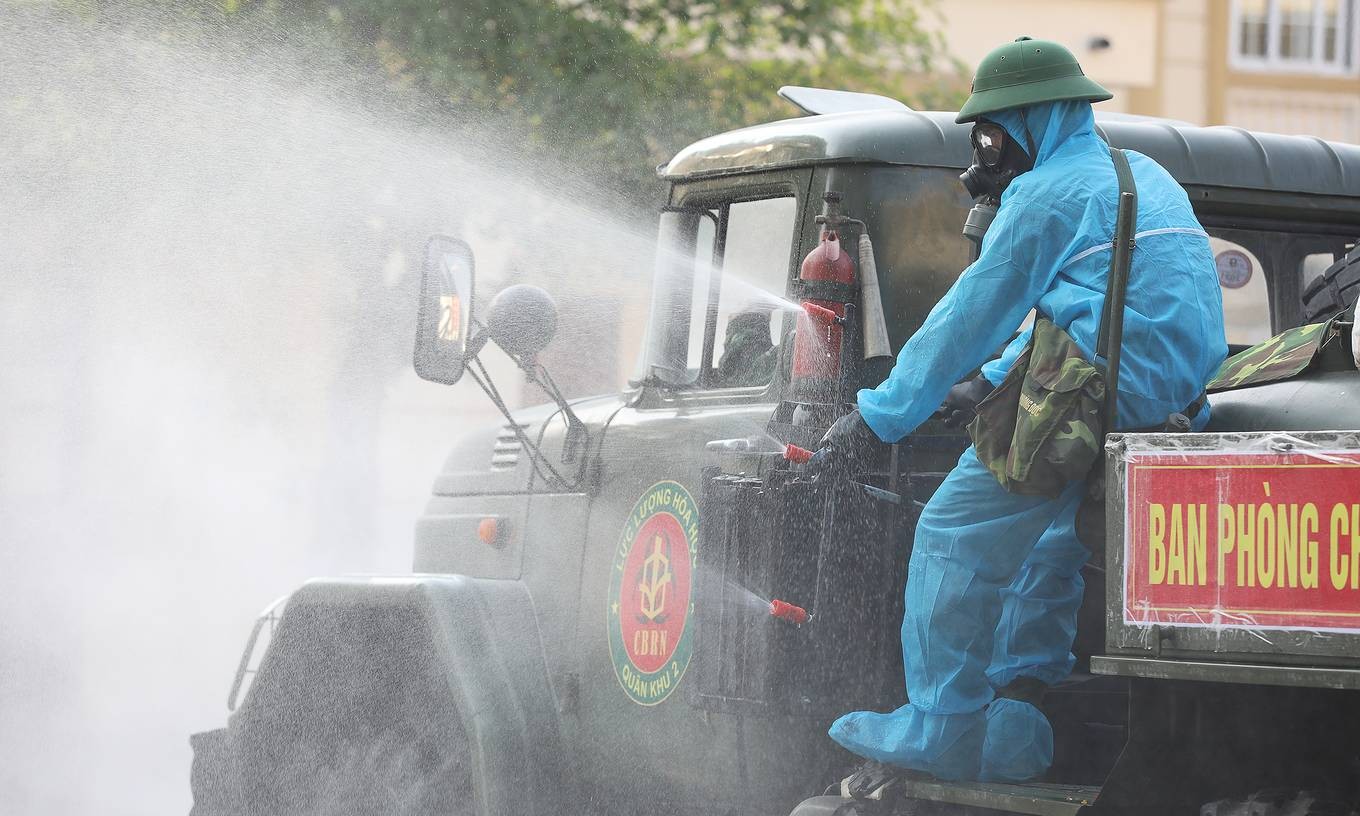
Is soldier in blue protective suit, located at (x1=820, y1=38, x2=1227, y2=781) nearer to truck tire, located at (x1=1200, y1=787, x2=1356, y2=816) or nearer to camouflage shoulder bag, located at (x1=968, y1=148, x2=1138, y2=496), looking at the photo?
camouflage shoulder bag, located at (x1=968, y1=148, x2=1138, y2=496)

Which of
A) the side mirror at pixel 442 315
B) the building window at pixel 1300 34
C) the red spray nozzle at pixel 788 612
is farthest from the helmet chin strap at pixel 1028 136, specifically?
the building window at pixel 1300 34

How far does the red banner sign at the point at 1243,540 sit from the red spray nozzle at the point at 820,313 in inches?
44.7

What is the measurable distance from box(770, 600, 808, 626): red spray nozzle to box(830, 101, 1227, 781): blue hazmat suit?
0.27 metres

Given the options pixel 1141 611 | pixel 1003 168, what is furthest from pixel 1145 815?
pixel 1003 168

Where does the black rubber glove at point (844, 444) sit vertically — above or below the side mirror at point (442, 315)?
below

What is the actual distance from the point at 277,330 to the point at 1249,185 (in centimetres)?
996

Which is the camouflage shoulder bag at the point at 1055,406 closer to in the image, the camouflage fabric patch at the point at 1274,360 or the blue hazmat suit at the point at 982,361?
the blue hazmat suit at the point at 982,361

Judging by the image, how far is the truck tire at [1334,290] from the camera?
187 inches

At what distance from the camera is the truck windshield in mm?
4672

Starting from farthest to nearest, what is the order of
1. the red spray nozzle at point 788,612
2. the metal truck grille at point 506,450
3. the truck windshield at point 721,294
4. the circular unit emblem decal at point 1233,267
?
the metal truck grille at point 506,450, the circular unit emblem decal at point 1233,267, the truck windshield at point 721,294, the red spray nozzle at point 788,612

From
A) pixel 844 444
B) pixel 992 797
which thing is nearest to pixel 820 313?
pixel 844 444

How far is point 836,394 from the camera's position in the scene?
4258 mm

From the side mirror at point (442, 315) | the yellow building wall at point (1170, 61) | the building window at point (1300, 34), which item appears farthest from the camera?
the building window at point (1300, 34)

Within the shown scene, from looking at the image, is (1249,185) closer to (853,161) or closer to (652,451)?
(853,161)
